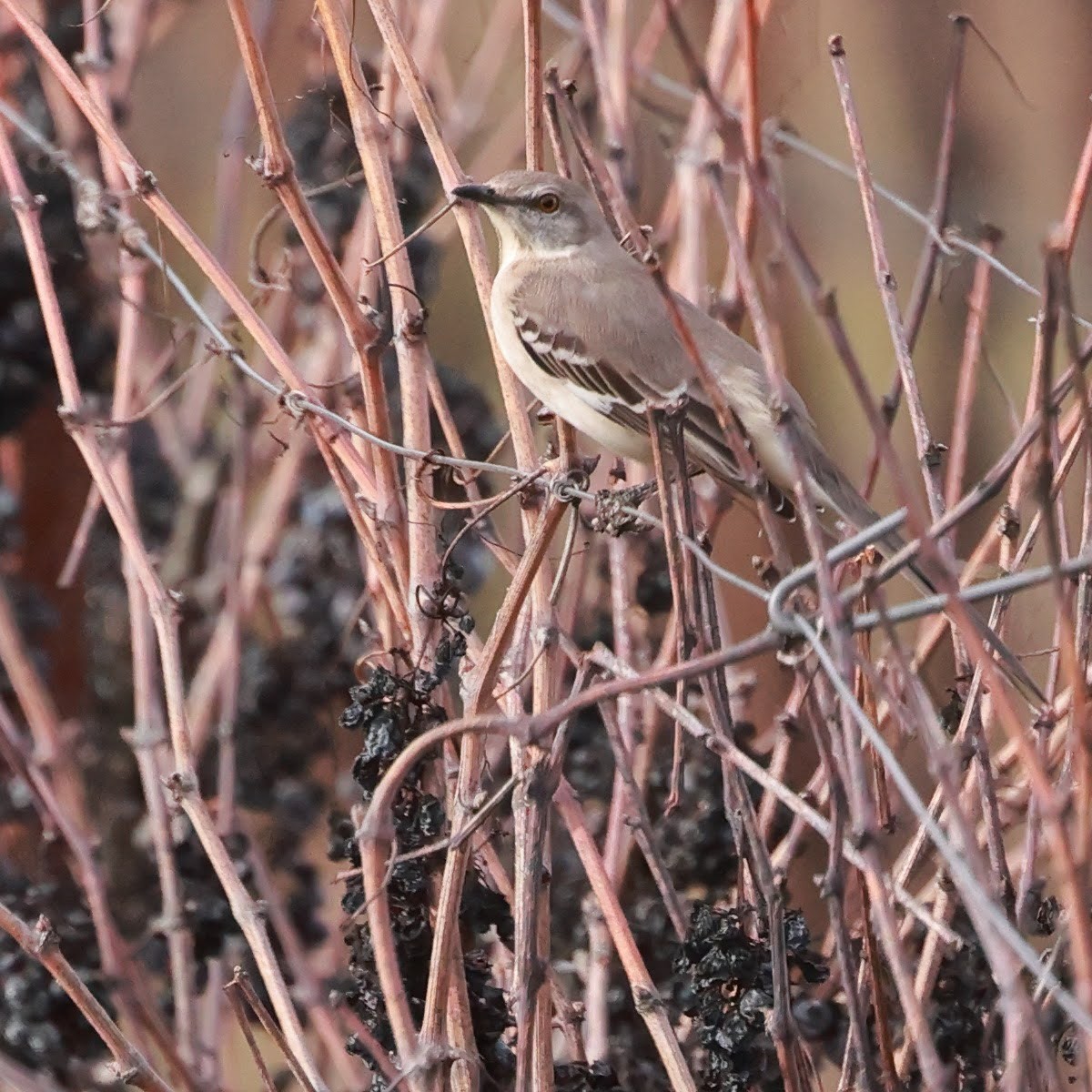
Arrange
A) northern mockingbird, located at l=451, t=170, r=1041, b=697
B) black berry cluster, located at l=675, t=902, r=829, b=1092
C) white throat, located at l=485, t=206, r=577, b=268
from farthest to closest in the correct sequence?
white throat, located at l=485, t=206, r=577, b=268, northern mockingbird, located at l=451, t=170, r=1041, b=697, black berry cluster, located at l=675, t=902, r=829, b=1092

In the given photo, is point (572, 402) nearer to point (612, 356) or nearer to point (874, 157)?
point (612, 356)

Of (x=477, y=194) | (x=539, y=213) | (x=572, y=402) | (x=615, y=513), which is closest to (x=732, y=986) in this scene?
(x=615, y=513)

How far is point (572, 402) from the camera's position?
229cm

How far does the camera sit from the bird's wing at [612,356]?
2279mm

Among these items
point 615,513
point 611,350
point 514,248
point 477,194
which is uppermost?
point 477,194

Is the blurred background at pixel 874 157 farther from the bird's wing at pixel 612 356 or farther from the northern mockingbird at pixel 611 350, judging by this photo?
the bird's wing at pixel 612 356

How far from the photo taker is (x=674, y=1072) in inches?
59.1

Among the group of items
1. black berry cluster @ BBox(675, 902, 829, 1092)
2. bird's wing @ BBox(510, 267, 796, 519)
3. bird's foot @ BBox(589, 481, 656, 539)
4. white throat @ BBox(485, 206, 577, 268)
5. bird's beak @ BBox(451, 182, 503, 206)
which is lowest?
black berry cluster @ BBox(675, 902, 829, 1092)

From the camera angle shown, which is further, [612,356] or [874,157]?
[874,157]

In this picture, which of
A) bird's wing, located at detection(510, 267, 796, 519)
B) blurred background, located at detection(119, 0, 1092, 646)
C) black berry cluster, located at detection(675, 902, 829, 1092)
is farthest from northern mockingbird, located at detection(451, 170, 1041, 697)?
blurred background, located at detection(119, 0, 1092, 646)

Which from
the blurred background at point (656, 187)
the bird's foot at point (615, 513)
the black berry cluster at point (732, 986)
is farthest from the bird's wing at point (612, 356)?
Answer: the black berry cluster at point (732, 986)

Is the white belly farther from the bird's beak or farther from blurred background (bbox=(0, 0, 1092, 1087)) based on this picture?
blurred background (bbox=(0, 0, 1092, 1087))

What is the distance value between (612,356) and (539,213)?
1.03ft

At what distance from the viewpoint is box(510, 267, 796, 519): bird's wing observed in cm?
228
